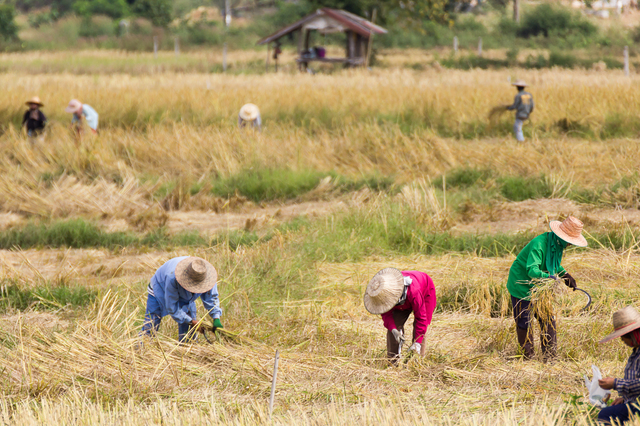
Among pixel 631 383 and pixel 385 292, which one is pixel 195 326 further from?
pixel 631 383

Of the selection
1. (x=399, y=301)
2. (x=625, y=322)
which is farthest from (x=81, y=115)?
(x=625, y=322)

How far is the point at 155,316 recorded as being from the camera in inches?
206

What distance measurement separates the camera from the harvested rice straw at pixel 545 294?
455cm

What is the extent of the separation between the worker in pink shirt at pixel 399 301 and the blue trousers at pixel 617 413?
1.25 metres

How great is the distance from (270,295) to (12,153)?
24.1ft

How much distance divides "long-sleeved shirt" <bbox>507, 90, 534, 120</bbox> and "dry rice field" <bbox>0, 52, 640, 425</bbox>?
1.99 feet

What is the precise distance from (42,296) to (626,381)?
16.7ft

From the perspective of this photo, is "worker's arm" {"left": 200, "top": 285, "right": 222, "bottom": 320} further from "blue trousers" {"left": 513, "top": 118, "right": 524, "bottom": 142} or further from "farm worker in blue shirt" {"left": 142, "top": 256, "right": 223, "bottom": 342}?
"blue trousers" {"left": 513, "top": 118, "right": 524, "bottom": 142}

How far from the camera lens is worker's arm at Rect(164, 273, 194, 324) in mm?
4922

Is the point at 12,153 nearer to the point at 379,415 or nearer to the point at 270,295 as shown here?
the point at 270,295

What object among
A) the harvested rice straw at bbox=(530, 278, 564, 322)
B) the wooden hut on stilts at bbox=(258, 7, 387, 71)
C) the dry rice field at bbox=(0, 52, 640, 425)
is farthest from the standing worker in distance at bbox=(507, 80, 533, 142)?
the wooden hut on stilts at bbox=(258, 7, 387, 71)

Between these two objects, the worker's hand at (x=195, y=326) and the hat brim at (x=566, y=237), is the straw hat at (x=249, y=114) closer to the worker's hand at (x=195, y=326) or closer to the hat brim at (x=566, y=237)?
the worker's hand at (x=195, y=326)

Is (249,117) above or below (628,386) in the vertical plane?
above

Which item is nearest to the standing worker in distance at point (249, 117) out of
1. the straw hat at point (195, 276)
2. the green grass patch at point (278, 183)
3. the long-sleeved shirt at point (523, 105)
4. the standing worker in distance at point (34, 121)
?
the green grass patch at point (278, 183)
